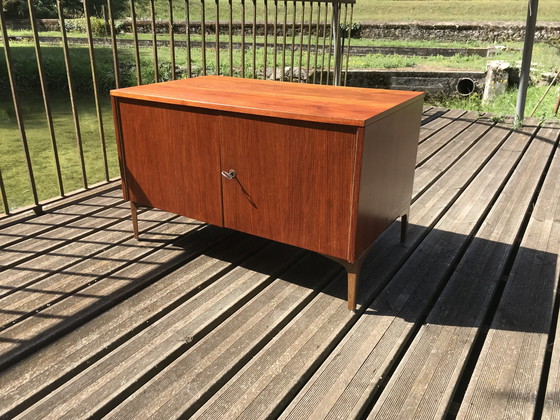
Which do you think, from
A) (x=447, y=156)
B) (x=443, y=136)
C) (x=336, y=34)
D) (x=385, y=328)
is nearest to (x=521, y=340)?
(x=385, y=328)

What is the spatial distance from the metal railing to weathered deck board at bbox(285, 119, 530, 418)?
193cm

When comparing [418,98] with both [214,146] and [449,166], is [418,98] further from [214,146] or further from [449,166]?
[449,166]

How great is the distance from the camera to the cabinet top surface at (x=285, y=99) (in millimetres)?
1720

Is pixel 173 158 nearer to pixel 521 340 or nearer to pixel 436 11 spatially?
pixel 521 340

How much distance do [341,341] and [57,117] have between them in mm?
10252

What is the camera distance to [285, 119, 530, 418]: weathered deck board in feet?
4.78

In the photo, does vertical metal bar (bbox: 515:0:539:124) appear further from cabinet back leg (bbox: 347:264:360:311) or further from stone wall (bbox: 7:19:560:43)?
stone wall (bbox: 7:19:560:43)

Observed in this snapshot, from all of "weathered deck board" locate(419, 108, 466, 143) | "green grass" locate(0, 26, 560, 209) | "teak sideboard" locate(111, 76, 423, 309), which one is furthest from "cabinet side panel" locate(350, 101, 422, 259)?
"green grass" locate(0, 26, 560, 209)

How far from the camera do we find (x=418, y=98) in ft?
6.88

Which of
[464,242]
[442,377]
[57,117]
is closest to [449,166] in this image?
[464,242]

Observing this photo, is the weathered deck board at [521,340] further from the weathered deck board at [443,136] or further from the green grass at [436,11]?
the green grass at [436,11]

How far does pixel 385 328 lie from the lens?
1796 mm

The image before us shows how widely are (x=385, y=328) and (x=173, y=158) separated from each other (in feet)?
3.87

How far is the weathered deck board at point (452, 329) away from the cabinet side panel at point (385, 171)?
1.32 feet
